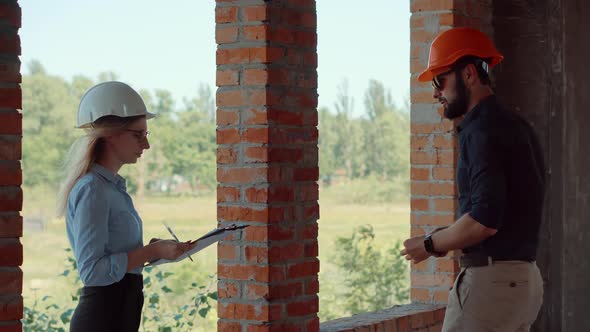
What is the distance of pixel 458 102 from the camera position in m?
3.29

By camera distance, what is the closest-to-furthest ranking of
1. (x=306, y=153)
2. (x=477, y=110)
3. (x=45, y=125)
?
(x=477, y=110) → (x=306, y=153) → (x=45, y=125)

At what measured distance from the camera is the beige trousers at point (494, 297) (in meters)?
3.22

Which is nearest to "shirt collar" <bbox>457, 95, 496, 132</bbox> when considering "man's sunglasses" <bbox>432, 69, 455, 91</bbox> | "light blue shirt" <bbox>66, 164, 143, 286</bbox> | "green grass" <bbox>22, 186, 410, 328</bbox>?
"man's sunglasses" <bbox>432, 69, 455, 91</bbox>

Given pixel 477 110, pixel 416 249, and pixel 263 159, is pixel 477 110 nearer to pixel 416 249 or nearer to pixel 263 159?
pixel 416 249

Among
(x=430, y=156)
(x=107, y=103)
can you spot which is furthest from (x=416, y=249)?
(x=430, y=156)

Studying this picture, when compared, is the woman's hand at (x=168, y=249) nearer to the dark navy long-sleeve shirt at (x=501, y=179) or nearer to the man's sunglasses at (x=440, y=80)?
the dark navy long-sleeve shirt at (x=501, y=179)

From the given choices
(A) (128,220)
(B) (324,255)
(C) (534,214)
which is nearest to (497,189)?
(C) (534,214)

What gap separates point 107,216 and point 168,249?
21cm

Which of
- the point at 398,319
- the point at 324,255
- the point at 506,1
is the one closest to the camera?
the point at 398,319

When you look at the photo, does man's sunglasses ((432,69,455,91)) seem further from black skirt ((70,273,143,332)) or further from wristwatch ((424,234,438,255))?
black skirt ((70,273,143,332))

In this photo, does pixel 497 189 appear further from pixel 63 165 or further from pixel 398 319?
pixel 398 319

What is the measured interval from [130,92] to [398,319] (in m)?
2.16

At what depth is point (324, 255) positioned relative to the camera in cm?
941

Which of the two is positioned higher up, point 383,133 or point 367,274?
point 383,133
